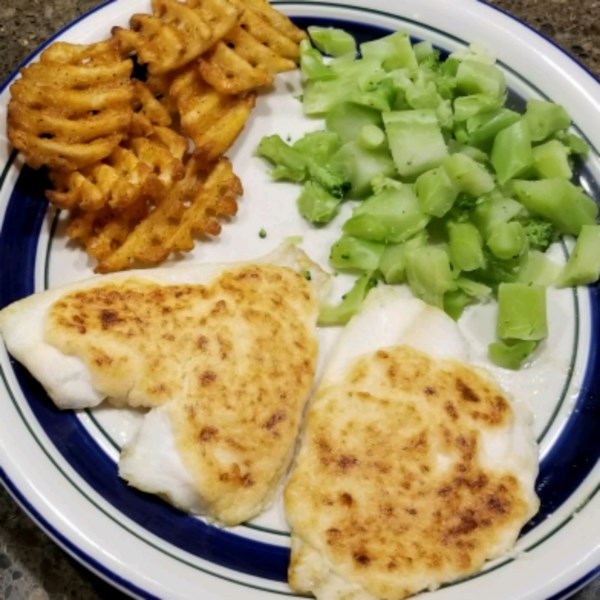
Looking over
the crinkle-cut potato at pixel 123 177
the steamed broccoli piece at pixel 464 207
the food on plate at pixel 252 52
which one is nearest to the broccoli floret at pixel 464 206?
the steamed broccoli piece at pixel 464 207

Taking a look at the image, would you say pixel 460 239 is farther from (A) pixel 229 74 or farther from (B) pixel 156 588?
(B) pixel 156 588

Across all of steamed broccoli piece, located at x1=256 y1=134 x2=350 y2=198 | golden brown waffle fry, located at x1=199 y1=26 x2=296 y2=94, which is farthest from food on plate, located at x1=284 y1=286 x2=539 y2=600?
golden brown waffle fry, located at x1=199 y1=26 x2=296 y2=94

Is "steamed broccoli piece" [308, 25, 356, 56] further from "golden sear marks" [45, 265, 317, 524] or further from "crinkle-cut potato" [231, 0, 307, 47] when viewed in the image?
"golden sear marks" [45, 265, 317, 524]

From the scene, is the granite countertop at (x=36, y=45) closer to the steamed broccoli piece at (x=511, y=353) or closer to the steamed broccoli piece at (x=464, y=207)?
the steamed broccoli piece at (x=511, y=353)

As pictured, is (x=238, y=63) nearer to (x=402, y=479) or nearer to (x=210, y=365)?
(x=210, y=365)

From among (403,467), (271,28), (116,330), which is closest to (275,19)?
(271,28)
